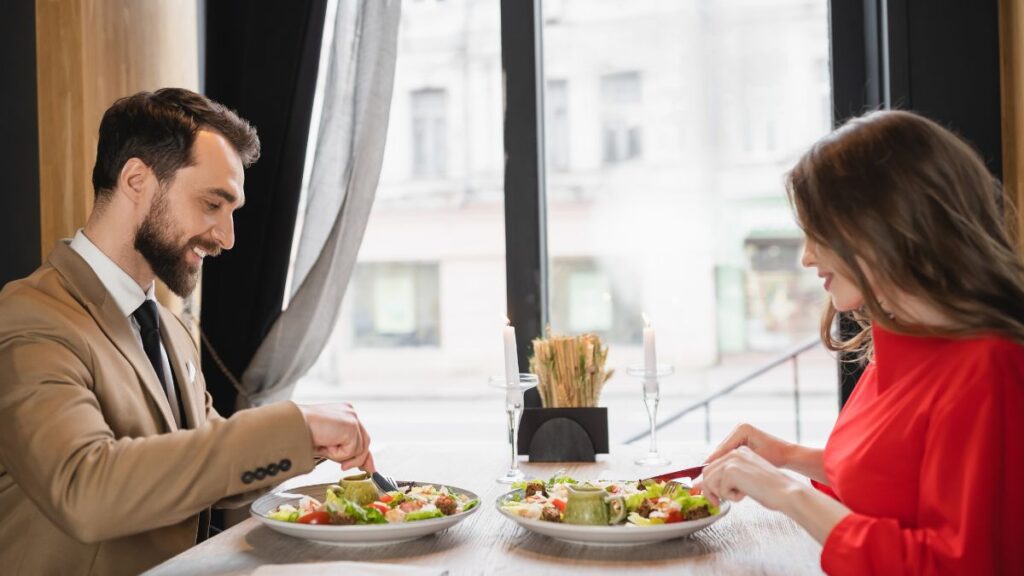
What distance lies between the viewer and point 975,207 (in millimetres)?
1265

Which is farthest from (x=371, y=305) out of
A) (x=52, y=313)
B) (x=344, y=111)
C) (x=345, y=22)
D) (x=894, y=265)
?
(x=894, y=265)

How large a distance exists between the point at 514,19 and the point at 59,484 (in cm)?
209

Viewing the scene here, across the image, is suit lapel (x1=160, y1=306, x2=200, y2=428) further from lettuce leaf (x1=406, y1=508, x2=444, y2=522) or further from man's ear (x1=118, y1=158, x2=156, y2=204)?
lettuce leaf (x1=406, y1=508, x2=444, y2=522)

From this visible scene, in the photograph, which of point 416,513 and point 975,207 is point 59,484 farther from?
point 975,207

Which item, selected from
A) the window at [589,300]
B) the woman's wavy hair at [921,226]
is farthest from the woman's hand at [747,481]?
the window at [589,300]

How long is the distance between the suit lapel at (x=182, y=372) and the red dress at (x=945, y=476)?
1228 mm

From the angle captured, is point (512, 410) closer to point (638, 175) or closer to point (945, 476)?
point (945, 476)

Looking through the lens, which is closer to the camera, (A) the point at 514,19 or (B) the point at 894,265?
(B) the point at 894,265

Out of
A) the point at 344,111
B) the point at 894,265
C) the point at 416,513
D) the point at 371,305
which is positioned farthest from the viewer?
the point at 371,305

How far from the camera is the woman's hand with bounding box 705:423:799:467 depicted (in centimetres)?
169

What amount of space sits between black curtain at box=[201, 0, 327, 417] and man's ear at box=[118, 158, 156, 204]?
42.4 inches

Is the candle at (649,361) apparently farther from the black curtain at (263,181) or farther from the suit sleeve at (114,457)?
the black curtain at (263,181)

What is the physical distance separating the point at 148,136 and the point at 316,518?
85 cm

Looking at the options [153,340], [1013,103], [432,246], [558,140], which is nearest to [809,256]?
[153,340]
